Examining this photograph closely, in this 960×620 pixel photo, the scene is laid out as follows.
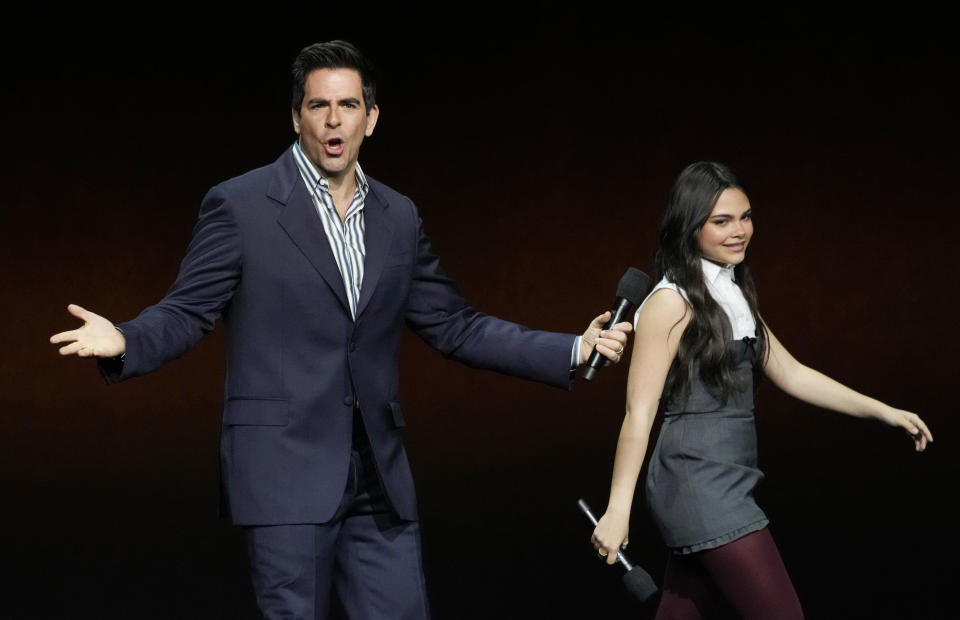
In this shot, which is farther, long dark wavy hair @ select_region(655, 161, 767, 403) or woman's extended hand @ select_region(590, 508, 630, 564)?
long dark wavy hair @ select_region(655, 161, 767, 403)

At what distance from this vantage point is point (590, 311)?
21.8 feet

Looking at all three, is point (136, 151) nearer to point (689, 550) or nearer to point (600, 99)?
point (600, 99)

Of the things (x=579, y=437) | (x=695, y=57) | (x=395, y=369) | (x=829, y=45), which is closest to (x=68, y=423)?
(x=579, y=437)

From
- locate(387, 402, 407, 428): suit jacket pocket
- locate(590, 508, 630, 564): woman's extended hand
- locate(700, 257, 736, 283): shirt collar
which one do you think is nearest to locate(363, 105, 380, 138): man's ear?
locate(387, 402, 407, 428): suit jacket pocket

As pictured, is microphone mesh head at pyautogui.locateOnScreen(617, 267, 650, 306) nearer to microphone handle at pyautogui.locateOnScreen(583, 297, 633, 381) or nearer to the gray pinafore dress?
microphone handle at pyautogui.locateOnScreen(583, 297, 633, 381)

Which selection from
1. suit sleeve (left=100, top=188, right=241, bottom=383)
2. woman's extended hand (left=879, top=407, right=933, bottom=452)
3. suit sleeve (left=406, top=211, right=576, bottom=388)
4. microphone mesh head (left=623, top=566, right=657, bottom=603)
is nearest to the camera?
suit sleeve (left=100, top=188, right=241, bottom=383)

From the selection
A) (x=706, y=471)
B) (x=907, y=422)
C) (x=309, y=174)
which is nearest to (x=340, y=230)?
(x=309, y=174)

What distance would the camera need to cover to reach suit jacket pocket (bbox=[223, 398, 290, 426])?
9.42 ft

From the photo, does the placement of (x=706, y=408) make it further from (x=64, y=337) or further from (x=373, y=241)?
(x=64, y=337)

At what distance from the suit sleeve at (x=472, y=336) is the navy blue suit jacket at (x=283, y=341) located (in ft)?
0.57

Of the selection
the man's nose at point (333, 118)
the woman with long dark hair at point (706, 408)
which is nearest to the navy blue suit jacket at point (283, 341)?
the man's nose at point (333, 118)

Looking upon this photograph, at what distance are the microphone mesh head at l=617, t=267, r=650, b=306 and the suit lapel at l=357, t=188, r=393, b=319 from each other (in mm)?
449

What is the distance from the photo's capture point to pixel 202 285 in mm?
2850

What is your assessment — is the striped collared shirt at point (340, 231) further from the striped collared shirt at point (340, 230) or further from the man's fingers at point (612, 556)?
the man's fingers at point (612, 556)
